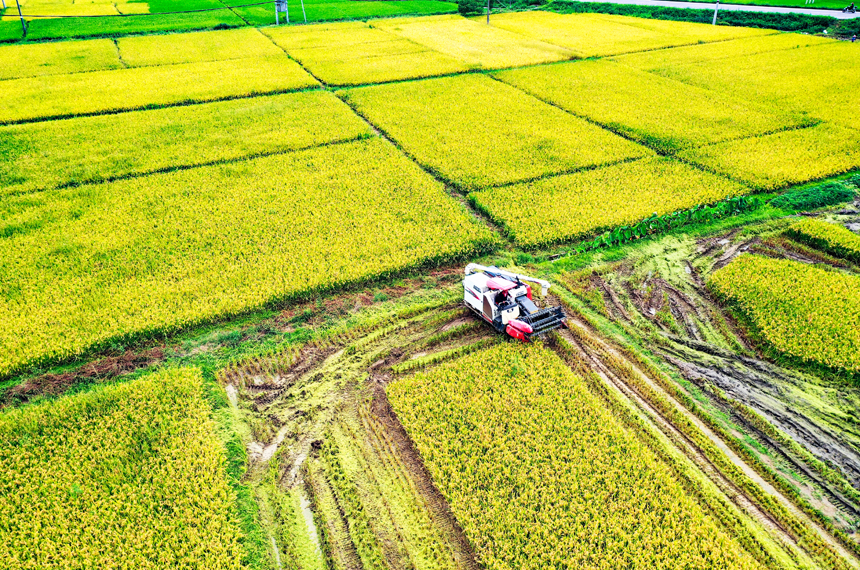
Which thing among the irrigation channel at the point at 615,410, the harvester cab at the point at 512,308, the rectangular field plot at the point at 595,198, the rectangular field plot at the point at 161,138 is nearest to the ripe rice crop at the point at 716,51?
the rectangular field plot at the point at 595,198

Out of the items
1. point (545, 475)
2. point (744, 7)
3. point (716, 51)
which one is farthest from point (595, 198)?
point (744, 7)

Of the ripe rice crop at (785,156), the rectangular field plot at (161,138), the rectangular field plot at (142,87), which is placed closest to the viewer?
the ripe rice crop at (785,156)

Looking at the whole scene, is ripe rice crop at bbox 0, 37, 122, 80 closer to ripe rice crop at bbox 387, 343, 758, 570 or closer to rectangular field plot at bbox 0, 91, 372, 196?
rectangular field plot at bbox 0, 91, 372, 196

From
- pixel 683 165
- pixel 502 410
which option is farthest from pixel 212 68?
pixel 502 410

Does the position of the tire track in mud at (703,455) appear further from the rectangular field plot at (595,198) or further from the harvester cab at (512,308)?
the rectangular field plot at (595,198)

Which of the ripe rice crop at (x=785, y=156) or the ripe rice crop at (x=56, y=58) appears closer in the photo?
the ripe rice crop at (x=785, y=156)

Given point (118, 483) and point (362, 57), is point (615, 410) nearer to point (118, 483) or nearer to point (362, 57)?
point (118, 483)
